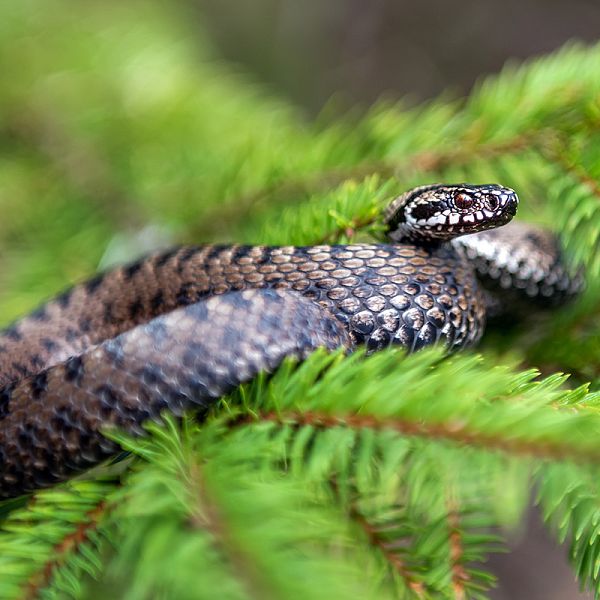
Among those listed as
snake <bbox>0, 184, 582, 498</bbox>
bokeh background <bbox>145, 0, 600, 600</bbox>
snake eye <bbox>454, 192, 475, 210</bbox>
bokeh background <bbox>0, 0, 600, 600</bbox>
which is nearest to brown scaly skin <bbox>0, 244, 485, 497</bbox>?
snake <bbox>0, 184, 582, 498</bbox>

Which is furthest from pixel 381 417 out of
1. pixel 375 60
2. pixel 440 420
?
pixel 375 60

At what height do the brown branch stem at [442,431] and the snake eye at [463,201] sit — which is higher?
the snake eye at [463,201]

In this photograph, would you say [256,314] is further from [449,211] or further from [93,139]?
[93,139]

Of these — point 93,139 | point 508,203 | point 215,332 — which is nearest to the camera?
point 215,332

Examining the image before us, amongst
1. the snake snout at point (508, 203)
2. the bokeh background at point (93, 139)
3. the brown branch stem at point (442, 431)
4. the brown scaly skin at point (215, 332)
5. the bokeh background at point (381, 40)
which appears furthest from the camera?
the bokeh background at point (381, 40)

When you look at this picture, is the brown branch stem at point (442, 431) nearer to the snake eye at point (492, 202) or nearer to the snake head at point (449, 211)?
the snake head at point (449, 211)

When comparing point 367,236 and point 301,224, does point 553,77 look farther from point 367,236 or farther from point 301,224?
point 301,224

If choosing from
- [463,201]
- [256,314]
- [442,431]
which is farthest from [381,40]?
[442,431]

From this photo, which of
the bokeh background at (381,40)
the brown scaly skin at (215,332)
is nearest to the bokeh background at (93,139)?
the brown scaly skin at (215,332)
